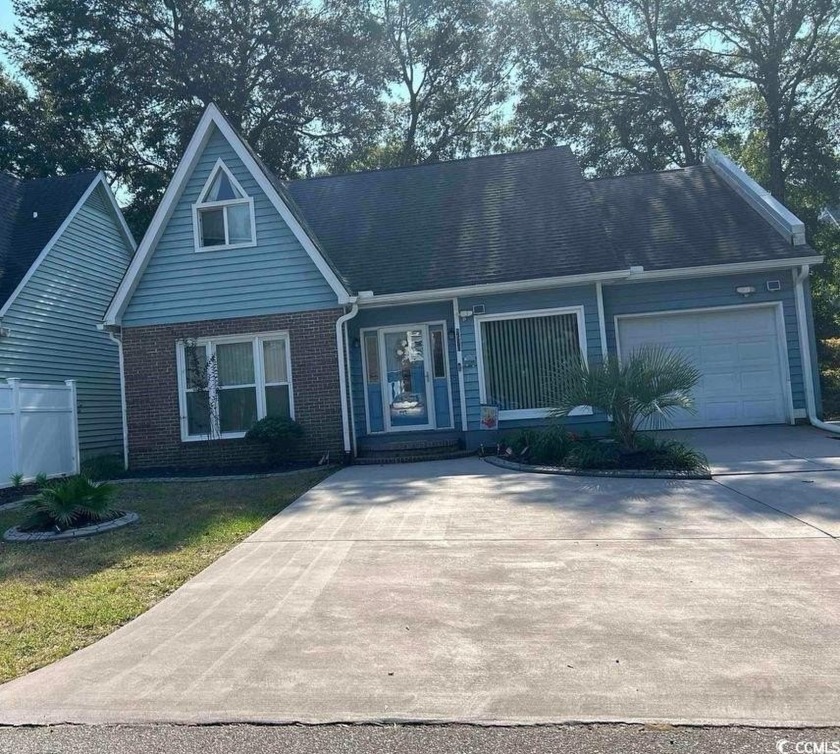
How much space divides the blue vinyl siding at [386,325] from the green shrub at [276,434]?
1.45 metres

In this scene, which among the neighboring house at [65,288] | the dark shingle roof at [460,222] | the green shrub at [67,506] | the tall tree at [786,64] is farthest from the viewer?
the tall tree at [786,64]

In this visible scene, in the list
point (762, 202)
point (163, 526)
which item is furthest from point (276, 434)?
point (762, 202)

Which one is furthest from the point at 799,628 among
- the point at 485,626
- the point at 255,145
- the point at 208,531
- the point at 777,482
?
the point at 255,145

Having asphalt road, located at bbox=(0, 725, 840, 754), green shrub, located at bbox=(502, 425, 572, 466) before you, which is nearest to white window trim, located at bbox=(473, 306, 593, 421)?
green shrub, located at bbox=(502, 425, 572, 466)

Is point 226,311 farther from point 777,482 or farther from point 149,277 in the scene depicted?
point 777,482

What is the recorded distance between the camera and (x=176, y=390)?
539 inches

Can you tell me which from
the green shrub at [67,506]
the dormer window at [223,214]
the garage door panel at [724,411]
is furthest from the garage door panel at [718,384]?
the green shrub at [67,506]

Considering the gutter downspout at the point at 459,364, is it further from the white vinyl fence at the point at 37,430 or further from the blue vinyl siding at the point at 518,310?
the white vinyl fence at the point at 37,430

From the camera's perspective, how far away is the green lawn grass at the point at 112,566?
5027 mm

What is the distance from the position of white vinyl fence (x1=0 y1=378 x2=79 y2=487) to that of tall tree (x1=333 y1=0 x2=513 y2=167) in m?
18.5

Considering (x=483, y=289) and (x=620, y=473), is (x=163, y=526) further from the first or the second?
(x=483, y=289)

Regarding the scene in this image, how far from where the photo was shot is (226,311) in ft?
44.7

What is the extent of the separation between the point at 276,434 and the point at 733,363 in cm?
883

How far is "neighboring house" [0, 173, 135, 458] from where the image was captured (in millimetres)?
15547
